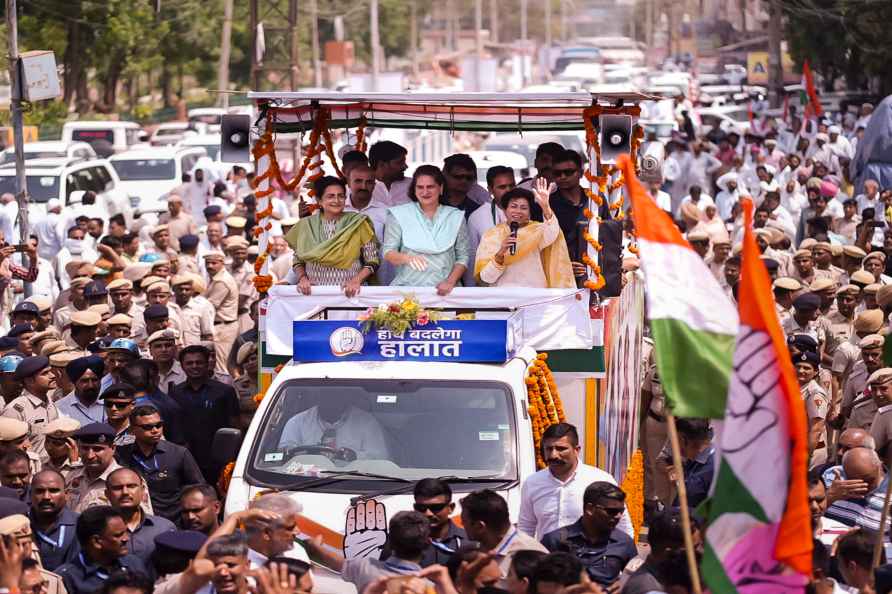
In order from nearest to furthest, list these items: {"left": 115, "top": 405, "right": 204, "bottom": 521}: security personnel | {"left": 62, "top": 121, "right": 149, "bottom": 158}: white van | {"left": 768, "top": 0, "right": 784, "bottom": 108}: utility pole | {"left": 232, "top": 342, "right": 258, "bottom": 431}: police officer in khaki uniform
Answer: {"left": 115, "top": 405, "right": 204, "bottom": 521}: security personnel → {"left": 232, "top": 342, "right": 258, "bottom": 431}: police officer in khaki uniform → {"left": 62, "top": 121, "right": 149, "bottom": 158}: white van → {"left": 768, "top": 0, "right": 784, "bottom": 108}: utility pole

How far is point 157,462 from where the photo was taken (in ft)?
31.6

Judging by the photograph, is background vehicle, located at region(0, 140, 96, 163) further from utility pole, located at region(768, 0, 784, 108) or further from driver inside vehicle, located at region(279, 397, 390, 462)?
driver inside vehicle, located at region(279, 397, 390, 462)

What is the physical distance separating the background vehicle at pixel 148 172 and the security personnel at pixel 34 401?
19.5 metres

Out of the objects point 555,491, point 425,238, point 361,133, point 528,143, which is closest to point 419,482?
point 555,491

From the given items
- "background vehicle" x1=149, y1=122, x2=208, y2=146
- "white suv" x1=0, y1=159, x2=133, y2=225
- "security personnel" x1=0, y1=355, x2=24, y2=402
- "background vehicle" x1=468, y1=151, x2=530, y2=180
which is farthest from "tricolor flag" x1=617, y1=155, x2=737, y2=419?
"background vehicle" x1=149, y1=122, x2=208, y2=146

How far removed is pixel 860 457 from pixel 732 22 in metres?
63.5

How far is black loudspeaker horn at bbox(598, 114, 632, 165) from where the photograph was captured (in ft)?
33.7

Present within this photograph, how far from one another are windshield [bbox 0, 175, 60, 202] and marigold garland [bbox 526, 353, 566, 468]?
17.8m

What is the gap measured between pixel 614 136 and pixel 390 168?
8.42 feet

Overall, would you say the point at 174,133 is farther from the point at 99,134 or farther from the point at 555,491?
the point at 555,491

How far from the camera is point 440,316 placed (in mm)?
9547

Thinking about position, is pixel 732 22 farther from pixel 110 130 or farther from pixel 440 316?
pixel 440 316

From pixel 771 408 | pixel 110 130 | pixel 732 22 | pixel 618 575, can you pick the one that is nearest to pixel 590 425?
pixel 618 575

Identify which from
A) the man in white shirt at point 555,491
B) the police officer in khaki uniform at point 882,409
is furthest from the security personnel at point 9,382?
the police officer in khaki uniform at point 882,409
